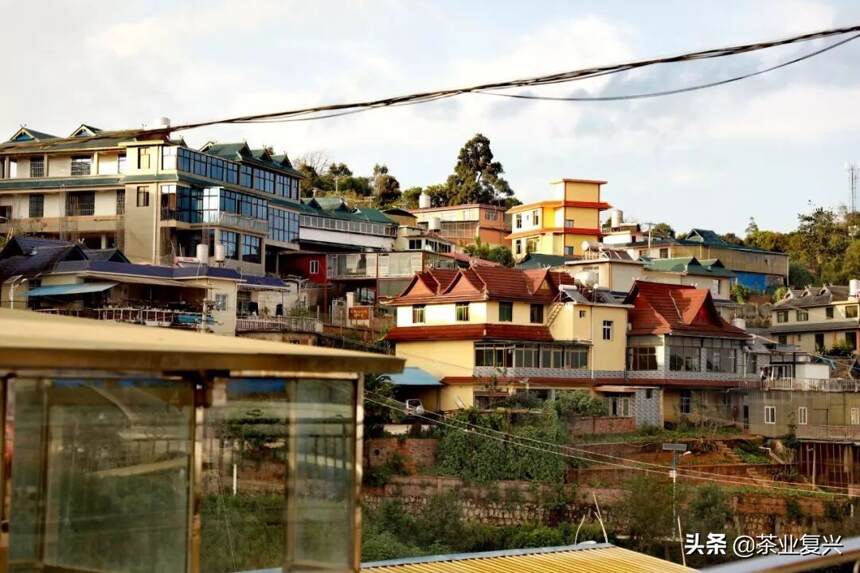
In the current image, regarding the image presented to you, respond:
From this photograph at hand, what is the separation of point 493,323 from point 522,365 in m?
1.62

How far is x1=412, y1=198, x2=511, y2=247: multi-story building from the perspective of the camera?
6216cm

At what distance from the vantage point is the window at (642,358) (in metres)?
36.7

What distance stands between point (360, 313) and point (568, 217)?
21.6 meters

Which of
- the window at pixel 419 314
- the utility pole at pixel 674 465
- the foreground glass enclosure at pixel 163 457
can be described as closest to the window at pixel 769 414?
the utility pole at pixel 674 465

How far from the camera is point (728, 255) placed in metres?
57.9

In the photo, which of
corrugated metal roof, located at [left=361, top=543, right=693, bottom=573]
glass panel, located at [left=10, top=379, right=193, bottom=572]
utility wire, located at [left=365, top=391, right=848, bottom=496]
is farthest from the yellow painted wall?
glass panel, located at [left=10, top=379, right=193, bottom=572]

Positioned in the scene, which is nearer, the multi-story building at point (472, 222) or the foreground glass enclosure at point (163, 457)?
the foreground glass enclosure at point (163, 457)

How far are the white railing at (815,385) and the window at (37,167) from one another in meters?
27.9

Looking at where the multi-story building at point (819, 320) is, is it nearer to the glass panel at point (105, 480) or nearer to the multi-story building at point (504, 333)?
the multi-story building at point (504, 333)

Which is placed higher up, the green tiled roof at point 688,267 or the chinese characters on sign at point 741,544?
the green tiled roof at point 688,267

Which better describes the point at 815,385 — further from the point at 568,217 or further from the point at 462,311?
the point at 568,217

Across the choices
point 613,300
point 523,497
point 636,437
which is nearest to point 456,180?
point 613,300

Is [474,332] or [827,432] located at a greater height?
[474,332]

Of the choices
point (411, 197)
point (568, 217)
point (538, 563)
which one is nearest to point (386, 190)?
point (411, 197)
